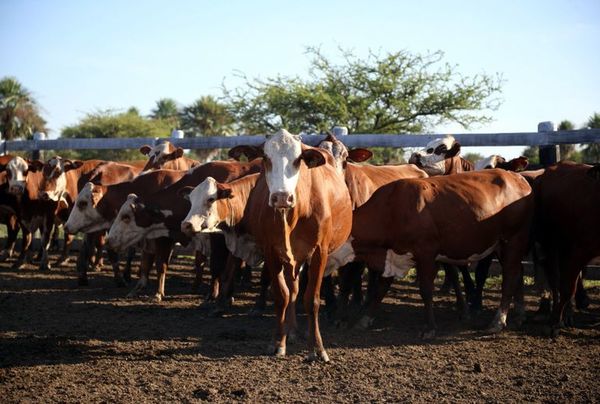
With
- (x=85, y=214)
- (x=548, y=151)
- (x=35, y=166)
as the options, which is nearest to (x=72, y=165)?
(x=35, y=166)

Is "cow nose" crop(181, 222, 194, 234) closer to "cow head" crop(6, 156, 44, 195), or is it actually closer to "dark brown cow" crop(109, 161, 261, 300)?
"dark brown cow" crop(109, 161, 261, 300)

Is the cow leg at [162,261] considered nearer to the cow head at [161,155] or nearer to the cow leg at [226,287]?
the cow leg at [226,287]

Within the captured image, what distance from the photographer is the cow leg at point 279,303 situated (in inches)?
278

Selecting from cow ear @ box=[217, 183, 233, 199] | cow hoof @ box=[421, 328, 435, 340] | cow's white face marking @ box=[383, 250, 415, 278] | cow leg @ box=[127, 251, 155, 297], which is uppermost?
cow ear @ box=[217, 183, 233, 199]

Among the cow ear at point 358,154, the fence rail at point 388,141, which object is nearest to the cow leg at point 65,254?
the fence rail at point 388,141

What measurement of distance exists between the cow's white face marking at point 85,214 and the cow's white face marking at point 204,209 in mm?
2626

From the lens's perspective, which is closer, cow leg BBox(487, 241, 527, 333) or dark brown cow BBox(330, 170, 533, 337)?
dark brown cow BBox(330, 170, 533, 337)

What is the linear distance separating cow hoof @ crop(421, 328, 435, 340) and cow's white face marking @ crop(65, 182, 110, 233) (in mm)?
5561

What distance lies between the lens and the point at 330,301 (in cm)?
904

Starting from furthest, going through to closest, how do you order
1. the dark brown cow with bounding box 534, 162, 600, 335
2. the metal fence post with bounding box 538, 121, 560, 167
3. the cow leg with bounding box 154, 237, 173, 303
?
the metal fence post with bounding box 538, 121, 560, 167, the cow leg with bounding box 154, 237, 173, 303, the dark brown cow with bounding box 534, 162, 600, 335

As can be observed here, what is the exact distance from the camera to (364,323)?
8.52 meters

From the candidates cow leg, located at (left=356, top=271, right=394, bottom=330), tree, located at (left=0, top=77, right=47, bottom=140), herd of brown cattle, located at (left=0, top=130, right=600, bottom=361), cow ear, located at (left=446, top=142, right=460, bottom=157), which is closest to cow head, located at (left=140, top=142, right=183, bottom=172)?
herd of brown cattle, located at (left=0, top=130, right=600, bottom=361)

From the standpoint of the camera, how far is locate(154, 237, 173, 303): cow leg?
1036 cm

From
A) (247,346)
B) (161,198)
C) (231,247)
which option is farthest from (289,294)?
(161,198)
